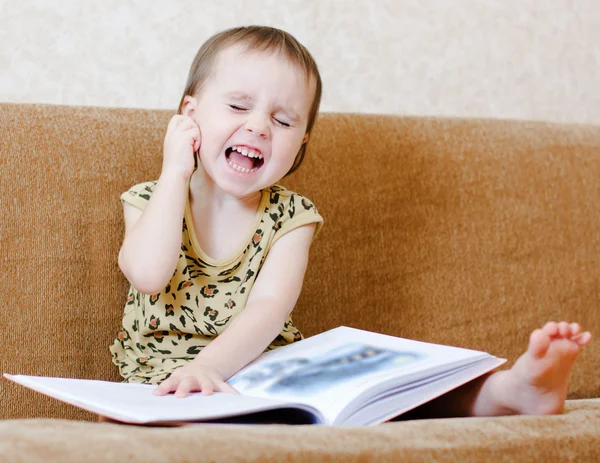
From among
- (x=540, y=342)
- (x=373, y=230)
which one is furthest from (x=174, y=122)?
(x=540, y=342)

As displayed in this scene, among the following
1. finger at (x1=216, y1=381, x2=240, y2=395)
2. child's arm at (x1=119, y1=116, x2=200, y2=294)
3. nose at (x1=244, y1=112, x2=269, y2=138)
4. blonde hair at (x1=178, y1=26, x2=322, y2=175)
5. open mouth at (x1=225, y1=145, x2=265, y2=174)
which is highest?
blonde hair at (x1=178, y1=26, x2=322, y2=175)

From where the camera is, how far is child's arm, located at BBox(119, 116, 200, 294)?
1178 millimetres

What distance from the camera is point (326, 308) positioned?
148 cm

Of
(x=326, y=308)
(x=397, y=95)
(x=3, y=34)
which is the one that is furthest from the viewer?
(x=397, y=95)

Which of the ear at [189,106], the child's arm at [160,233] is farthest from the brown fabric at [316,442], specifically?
the ear at [189,106]

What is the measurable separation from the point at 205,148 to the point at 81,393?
514 millimetres

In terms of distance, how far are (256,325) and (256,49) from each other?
433mm

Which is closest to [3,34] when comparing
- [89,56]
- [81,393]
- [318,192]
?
[89,56]

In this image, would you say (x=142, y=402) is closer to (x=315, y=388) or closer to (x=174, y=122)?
(x=315, y=388)

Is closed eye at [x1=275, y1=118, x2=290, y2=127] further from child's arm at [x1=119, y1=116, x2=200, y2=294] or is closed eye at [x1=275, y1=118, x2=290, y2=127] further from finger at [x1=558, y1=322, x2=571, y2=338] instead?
finger at [x1=558, y1=322, x2=571, y2=338]

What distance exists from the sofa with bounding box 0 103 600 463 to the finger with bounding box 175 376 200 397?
385 millimetres

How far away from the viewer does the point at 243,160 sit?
1.26m

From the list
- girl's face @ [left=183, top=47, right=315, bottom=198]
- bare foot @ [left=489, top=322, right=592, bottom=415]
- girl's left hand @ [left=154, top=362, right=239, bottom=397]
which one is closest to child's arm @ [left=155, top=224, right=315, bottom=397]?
girl's left hand @ [left=154, top=362, right=239, bottom=397]

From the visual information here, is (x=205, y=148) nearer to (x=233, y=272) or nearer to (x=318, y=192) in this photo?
(x=233, y=272)
